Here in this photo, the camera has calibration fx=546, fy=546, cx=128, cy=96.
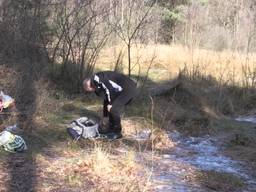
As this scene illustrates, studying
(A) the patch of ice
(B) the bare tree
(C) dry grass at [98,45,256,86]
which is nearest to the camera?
(B) the bare tree

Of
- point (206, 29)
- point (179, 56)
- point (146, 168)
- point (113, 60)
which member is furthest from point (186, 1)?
point (146, 168)

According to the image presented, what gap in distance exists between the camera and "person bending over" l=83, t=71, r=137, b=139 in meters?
8.20

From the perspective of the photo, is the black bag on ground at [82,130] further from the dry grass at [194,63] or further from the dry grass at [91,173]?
the dry grass at [194,63]

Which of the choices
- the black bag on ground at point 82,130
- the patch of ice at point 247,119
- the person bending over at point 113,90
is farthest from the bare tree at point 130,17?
the black bag on ground at point 82,130

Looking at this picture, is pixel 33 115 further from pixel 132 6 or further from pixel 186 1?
pixel 186 1

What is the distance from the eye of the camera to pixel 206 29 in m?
24.3

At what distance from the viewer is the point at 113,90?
828 cm

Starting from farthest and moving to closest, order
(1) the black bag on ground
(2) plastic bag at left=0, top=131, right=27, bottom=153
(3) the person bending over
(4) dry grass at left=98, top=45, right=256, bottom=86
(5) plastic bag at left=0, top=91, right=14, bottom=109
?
(4) dry grass at left=98, top=45, right=256, bottom=86 → (3) the person bending over → (1) the black bag on ground → (5) plastic bag at left=0, top=91, right=14, bottom=109 → (2) plastic bag at left=0, top=131, right=27, bottom=153

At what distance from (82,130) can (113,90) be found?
770 mm

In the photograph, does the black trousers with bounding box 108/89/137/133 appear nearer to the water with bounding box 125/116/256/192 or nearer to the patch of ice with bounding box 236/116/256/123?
the water with bounding box 125/116/256/192

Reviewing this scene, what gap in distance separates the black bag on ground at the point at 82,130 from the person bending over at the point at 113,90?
0.69ft

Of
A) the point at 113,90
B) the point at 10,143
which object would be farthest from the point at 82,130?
the point at 10,143

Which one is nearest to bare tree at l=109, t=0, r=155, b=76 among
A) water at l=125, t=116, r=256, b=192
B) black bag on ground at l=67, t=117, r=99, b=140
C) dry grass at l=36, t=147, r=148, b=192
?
water at l=125, t=116, r=256, b=192

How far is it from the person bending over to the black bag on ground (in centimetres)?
21
